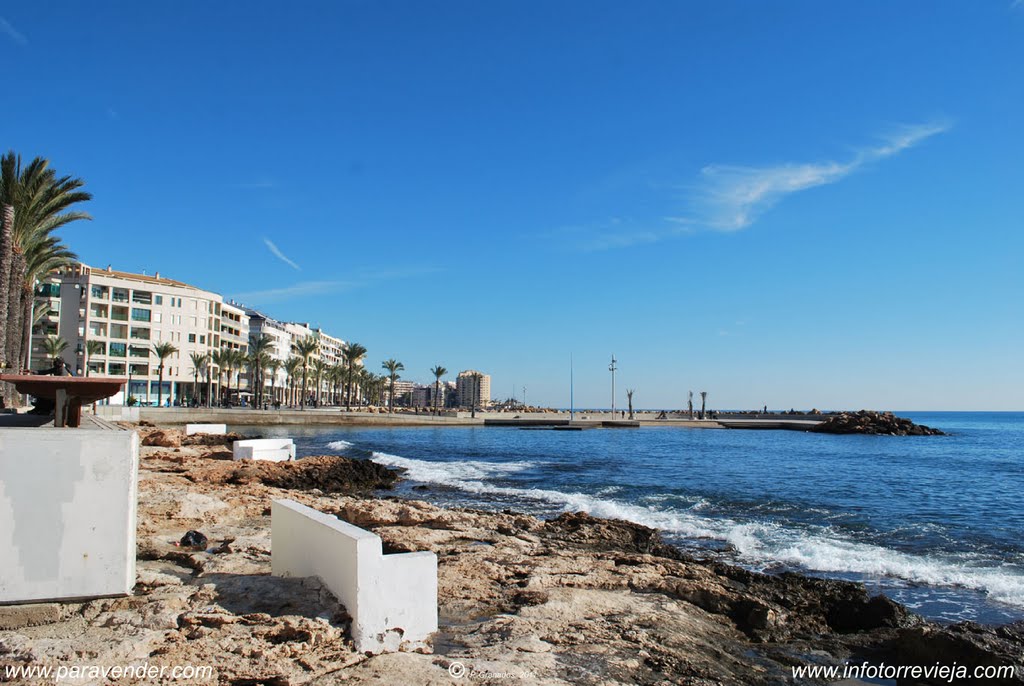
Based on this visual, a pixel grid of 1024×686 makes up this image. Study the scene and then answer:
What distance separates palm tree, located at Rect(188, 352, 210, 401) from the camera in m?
84.8

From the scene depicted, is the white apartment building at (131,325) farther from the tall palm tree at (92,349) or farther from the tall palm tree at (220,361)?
the tall palm tree at (220,361)

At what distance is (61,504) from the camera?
22.6 ft

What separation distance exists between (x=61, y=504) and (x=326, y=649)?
3232 mm

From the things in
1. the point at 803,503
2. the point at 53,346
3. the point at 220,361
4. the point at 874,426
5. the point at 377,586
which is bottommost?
the point at 874,426

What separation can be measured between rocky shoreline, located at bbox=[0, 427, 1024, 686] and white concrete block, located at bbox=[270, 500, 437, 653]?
0.20 metres

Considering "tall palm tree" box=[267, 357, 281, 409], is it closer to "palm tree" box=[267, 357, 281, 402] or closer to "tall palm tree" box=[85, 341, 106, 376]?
"palm tree" box=[267, 357, 281, 402]

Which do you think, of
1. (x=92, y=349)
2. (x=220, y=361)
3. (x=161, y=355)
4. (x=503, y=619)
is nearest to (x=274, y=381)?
(x=220, y=361)

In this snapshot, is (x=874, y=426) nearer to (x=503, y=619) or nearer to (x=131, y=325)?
(x=503, y=619)

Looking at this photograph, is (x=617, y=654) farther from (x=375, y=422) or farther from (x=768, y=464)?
(x=375, y=422)

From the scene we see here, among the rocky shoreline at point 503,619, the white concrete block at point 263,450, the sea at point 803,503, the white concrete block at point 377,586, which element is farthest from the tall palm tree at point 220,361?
the white concrete block at point 377,586

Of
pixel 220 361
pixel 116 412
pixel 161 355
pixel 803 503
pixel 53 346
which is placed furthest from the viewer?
pixel 220 361

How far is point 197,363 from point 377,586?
285ft

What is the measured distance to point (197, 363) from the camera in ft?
277

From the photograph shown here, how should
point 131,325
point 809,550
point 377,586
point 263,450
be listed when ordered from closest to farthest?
point 377,586 → point 809,550 → point 263,450 → point 131,325
